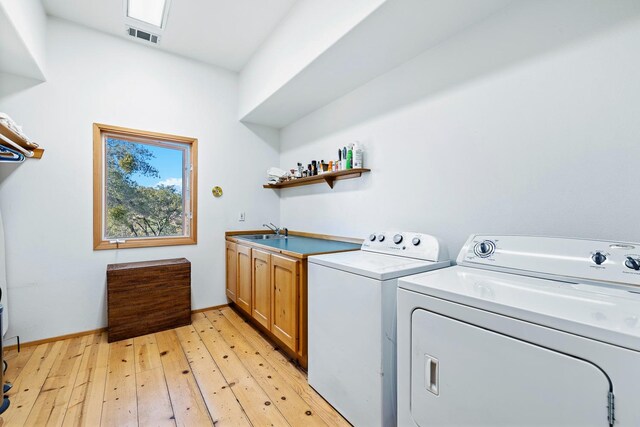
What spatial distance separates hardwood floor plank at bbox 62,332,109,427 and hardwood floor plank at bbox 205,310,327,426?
0.87 metres

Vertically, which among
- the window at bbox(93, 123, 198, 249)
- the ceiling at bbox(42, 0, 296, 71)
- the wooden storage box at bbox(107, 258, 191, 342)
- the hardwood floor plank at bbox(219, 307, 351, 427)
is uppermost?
the ceiling at bbox(42, 0, 296, 71)

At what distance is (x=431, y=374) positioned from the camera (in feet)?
3.47

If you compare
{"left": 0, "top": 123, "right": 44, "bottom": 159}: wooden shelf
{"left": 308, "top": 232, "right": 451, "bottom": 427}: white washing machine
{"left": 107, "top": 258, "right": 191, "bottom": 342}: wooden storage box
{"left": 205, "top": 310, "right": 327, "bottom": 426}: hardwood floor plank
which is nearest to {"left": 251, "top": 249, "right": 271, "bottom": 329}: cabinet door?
{"left": 205, "top": 310, "right": 327, "bottom": 426}: hardwood floor plank

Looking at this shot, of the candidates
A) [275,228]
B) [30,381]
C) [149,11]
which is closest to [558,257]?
[275,228]

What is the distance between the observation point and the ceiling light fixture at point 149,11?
2271mm

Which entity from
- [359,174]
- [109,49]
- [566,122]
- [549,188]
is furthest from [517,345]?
[109,49]

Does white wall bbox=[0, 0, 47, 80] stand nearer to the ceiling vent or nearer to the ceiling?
the ceiling

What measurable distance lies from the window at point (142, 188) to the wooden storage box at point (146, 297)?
36 cm

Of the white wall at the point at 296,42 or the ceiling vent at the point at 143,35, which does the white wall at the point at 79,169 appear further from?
the white wall at the point at 296,42

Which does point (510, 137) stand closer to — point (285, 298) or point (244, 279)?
point (285, 298)

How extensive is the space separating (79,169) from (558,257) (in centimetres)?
356

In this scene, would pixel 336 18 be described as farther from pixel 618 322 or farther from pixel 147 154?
pixel 147 154

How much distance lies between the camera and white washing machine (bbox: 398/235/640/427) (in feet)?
2.29

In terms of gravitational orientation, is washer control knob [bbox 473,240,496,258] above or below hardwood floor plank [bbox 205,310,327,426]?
above
